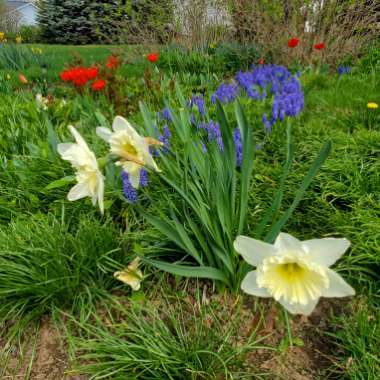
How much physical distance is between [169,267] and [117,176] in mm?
854

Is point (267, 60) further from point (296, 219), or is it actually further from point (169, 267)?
point (169, 267)

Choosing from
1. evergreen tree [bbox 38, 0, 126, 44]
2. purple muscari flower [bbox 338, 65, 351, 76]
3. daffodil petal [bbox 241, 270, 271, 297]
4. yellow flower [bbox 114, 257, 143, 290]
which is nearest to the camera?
daffodil petal [bbox 241, 270, 271, 297]

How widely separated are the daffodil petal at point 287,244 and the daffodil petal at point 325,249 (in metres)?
0.02

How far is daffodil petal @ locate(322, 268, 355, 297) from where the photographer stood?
2.84 ft

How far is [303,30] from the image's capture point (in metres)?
5.41

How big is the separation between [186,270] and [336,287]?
487 mm

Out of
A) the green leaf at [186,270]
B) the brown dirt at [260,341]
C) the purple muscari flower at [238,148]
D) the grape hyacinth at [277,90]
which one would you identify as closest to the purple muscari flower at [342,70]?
the grape hyacinth at [277,90]

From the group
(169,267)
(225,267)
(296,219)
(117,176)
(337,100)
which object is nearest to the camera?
(169,267)

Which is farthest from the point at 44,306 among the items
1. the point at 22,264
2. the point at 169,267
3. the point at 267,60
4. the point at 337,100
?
the point at 267,60

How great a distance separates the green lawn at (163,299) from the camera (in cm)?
124

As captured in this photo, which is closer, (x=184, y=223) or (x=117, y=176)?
(x=184, y=223)

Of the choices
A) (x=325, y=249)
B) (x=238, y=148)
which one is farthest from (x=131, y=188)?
(x=325, y=249)

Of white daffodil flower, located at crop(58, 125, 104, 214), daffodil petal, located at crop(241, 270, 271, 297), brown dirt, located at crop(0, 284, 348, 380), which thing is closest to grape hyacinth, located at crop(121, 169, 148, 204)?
brown dirt, located at crop(0, 284, 348, 380)

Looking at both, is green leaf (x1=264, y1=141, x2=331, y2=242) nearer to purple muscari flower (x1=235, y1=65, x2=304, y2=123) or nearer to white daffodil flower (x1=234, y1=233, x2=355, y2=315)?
white daffodil flower (x1=234, y1=233, x2=355, y2=315)
